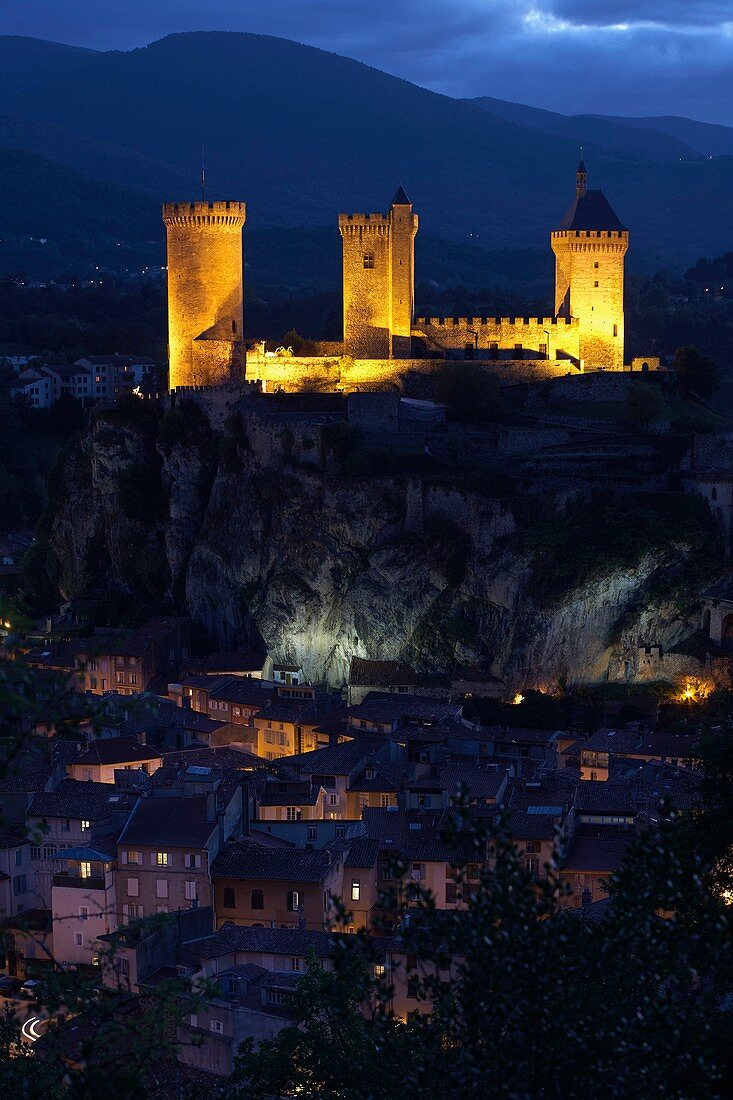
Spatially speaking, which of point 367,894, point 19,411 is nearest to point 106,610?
point 367,894

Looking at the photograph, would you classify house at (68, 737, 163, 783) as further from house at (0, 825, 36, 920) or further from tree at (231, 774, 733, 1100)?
tree at (231, 774, 733, 1100)

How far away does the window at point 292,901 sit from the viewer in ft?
101

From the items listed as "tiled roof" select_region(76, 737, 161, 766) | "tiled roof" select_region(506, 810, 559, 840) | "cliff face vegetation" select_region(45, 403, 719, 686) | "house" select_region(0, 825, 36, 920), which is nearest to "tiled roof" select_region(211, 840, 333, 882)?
"tiled roof" select_region(506, 810, 559, 840)

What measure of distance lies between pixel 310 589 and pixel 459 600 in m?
4.62

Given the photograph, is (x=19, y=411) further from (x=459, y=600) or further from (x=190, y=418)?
(x=459, y=600)

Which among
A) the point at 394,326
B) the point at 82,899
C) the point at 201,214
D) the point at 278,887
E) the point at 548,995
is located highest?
the point at 201,214

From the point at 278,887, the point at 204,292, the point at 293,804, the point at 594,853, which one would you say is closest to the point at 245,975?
the point at 278,887

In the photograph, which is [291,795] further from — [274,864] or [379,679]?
[379,679]

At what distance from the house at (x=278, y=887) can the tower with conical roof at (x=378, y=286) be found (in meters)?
25.4

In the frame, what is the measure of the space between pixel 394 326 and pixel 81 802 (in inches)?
932

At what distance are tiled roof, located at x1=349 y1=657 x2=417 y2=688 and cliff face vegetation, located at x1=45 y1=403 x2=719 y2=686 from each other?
2.59ft

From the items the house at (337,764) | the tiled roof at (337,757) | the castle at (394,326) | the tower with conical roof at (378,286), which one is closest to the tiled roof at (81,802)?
the house at (337,764)

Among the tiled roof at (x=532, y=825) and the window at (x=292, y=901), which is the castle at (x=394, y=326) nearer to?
the tiled roof at (x=532, y=825)

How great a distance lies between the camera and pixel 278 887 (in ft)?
101
